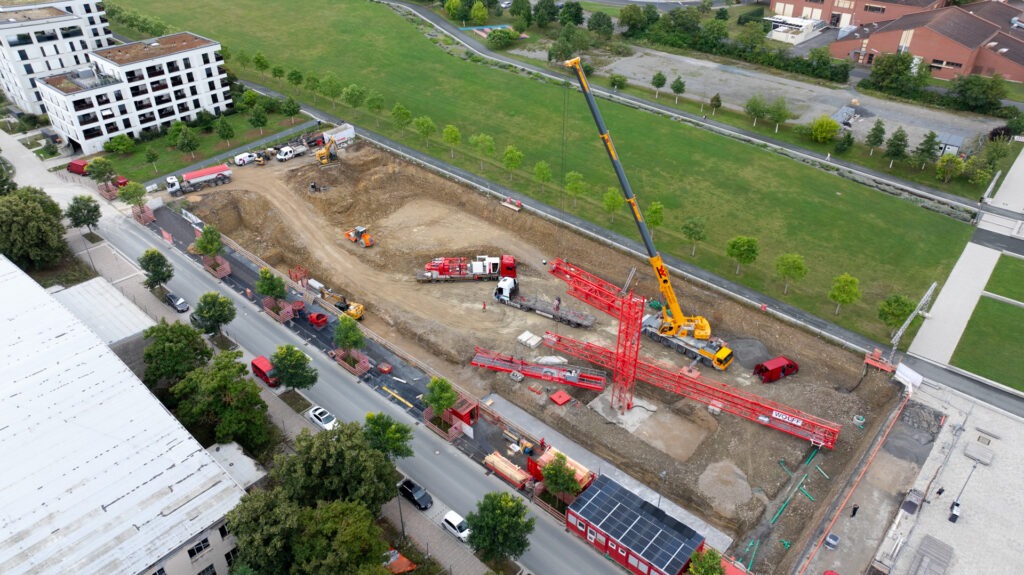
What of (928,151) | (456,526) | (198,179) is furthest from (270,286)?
(928,151)

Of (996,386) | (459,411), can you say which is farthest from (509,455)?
(996,386)

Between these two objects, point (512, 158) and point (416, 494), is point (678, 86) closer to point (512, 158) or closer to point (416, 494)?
point (512, 158)

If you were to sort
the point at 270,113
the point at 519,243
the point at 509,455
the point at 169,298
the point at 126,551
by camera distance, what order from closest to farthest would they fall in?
1. the point at 126,551
2. the point at 509,455
3. the point at 169,298
4. the point at 519,243
5. the point at 270,113

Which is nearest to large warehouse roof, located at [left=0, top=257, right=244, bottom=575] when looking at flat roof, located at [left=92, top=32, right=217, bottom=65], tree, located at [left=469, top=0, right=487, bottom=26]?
flat roof, located at [left=92, top=32, right=217, bottom=65]

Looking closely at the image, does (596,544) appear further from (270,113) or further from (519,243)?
(270,113)

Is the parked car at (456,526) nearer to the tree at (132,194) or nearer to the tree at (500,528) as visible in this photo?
the tree at (500,528)

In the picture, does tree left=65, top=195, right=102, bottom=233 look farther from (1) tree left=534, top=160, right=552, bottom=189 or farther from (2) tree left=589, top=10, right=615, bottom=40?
(2) tree left=589, top=10, right=615, bottom=40
